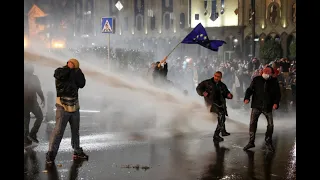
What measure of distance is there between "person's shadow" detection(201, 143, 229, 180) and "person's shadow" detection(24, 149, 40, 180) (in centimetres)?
256

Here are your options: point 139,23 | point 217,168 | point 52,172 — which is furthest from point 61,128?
point 139,23

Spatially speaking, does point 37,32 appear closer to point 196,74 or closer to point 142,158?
point 196,74

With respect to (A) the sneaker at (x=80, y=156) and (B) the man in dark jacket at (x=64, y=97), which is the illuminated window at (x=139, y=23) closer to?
(A) the sneaker at (x=80, y=156)

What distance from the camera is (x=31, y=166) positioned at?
8758mm

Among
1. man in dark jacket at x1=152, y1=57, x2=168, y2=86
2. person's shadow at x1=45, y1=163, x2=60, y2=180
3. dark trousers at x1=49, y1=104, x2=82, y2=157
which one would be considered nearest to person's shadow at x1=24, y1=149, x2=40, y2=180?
person's shadow at x1=45, y1=163, x2=60, y2=180

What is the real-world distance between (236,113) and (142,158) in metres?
9.50

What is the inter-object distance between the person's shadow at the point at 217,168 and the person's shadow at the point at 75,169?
75.5 inches

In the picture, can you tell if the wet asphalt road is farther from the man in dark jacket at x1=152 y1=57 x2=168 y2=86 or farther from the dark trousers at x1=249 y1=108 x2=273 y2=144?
the man in dark jacket at x1=152 y1=57 x2=168 y2=86

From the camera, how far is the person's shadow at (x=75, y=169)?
804 centimetres

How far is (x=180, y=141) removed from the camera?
461 inches

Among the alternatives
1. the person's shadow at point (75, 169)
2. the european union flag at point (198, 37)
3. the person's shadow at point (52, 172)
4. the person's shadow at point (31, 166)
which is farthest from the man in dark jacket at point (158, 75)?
the person's shadow at point (52, 172)

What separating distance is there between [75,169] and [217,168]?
228cm

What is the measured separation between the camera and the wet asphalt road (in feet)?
26.9
